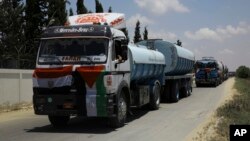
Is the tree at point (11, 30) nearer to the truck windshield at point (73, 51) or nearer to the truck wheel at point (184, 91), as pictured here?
the truck wheel at point (184, 91)

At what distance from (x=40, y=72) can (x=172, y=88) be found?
1305 cm

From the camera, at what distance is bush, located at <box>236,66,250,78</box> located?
101206 millimetres

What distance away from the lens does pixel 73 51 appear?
46.2 ft

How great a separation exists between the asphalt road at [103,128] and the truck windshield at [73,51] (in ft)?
A: 6.77

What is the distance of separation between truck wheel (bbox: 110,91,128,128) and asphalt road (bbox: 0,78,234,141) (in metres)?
0.17

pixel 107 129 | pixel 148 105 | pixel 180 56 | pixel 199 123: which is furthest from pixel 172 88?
pixel 107 129

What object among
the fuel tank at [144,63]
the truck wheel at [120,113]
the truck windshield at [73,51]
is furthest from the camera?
the fuel tank at [144,63]

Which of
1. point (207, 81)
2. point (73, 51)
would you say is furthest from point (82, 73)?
point (207, 81)

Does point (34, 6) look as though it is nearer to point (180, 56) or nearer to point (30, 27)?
point (30, 27)

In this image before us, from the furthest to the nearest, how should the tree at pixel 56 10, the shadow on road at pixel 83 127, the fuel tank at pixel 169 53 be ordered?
the tree at pixel 56 10 < the fuel tank at pixel 169 53 < the shadow on road at pixel 83 127

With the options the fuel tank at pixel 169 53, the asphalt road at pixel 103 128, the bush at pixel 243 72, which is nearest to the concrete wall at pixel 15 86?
the asphalt road at pixel 103 128

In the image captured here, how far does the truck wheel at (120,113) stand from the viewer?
1430cm

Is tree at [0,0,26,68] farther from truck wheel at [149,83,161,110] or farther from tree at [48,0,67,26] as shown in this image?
truck wheel at [149,83,161,110]

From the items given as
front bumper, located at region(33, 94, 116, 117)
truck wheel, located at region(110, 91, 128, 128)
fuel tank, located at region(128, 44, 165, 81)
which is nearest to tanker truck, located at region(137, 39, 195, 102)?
fuel tank, located at region(128, 44, 165, 81)
